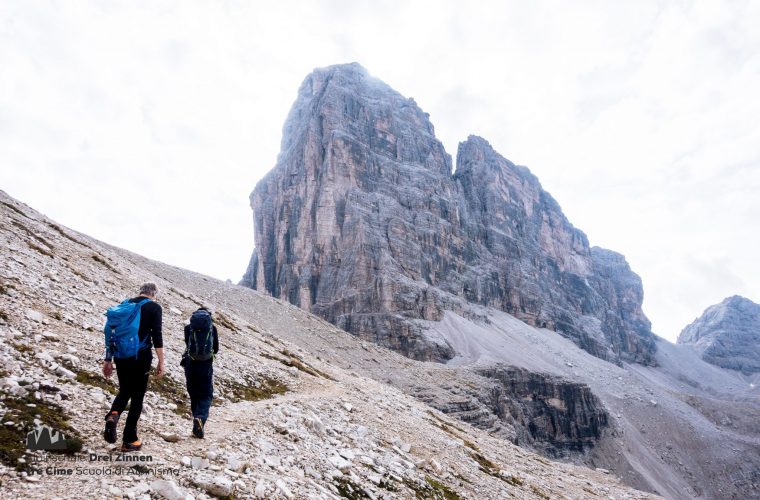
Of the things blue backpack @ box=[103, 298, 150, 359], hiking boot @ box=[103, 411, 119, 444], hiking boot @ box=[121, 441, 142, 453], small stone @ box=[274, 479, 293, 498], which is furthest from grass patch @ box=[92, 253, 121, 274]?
small stone @ box=[274, 479, 293, 498]

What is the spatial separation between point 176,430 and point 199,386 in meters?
1.02

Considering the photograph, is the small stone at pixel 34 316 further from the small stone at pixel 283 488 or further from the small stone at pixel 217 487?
the small stone at pixel 283 488

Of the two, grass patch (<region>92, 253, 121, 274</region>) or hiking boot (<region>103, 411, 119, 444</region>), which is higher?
grass patch (<region>92, 253, 121, 274</region>)

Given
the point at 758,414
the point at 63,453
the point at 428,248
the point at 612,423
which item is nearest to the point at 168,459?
the point at 63,453

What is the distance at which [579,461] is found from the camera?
100812 mm

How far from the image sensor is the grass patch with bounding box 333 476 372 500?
10061 mm

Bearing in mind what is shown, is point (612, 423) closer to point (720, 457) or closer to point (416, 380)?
point (720, 457)

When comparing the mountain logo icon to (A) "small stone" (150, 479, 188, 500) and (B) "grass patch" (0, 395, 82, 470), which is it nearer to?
(B) "grass patch" (0, 395, 82, 470)

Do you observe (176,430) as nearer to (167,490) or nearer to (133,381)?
(133,381)

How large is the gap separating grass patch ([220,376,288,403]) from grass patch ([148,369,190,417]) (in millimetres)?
2333

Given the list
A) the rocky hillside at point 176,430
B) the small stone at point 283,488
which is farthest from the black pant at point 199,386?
the small stone at point 283,488

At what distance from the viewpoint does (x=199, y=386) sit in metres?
10.4

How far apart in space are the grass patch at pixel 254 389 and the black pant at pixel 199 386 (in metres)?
5.46

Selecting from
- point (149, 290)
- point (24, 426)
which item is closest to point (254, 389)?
point (149, 290)
